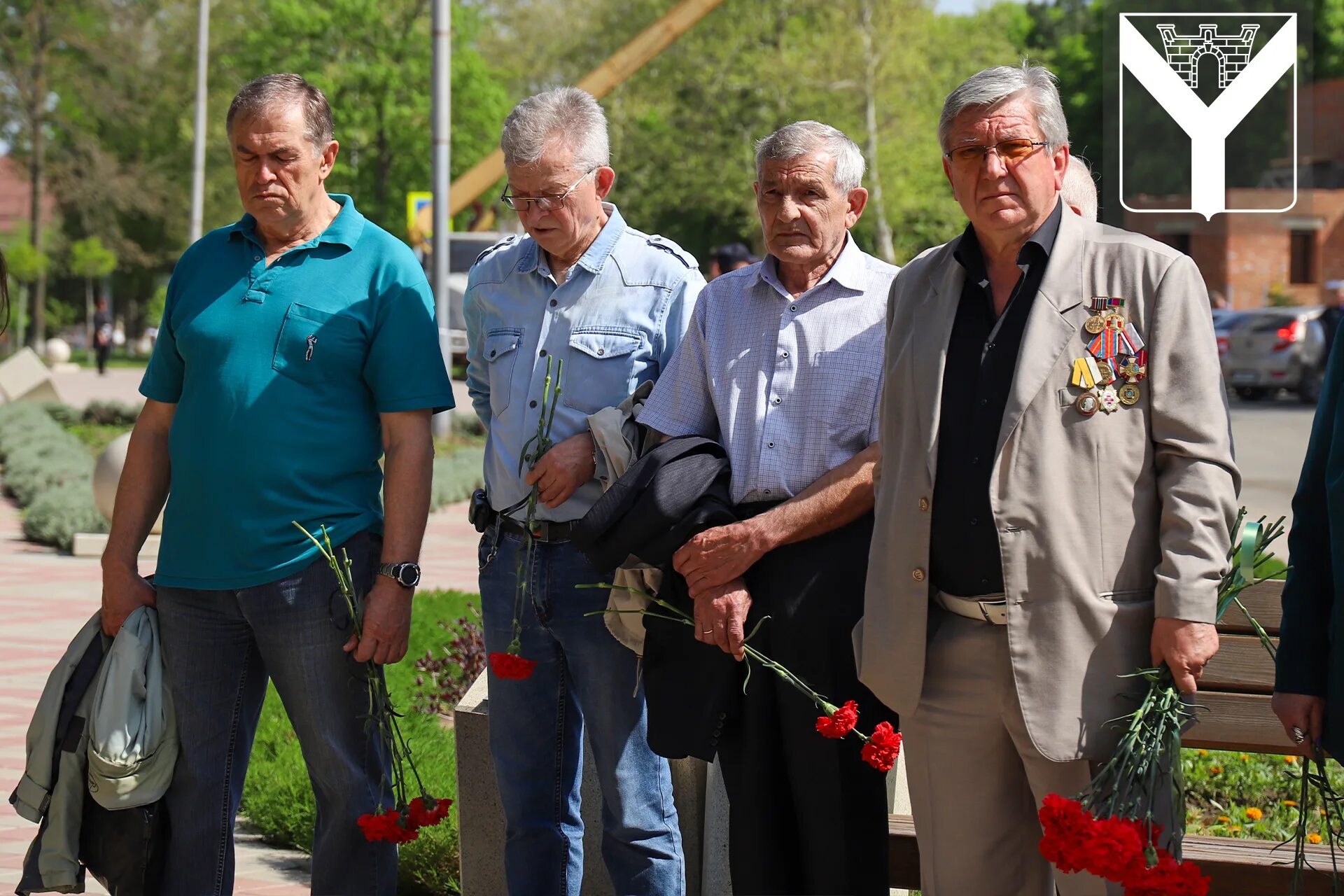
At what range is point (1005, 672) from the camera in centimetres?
281

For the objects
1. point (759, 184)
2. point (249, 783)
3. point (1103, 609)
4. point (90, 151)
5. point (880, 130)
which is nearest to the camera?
point (1103, 609)

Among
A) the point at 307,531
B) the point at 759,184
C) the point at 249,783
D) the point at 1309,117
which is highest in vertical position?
the point at 1309,117

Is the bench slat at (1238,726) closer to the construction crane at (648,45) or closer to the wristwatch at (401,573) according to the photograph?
the wristwatch at (401,573)

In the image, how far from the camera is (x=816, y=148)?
126 inches

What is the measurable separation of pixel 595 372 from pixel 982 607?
112cm

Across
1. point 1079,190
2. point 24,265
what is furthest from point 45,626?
point 24,265

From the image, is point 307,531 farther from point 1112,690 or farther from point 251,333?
point 1112,690

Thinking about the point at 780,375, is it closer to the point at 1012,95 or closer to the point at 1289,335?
the point at 1012,95

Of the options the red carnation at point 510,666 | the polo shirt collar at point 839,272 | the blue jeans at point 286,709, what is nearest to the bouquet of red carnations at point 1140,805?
the polo shirt collar at point 839,272

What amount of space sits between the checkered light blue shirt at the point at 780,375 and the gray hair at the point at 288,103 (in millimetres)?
958

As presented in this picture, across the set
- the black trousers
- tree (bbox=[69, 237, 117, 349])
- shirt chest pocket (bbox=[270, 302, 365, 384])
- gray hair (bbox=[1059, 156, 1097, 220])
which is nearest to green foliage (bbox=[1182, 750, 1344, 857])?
the black trousers

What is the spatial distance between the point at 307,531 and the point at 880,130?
38914 millimetres

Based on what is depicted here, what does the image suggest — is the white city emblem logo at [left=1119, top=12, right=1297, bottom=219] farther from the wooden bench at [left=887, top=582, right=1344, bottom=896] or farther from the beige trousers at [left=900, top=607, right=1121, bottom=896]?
the beige trousers at [left=900, top=607, right=1121, bottom=896]

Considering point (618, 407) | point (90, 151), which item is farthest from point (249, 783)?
point (90, 151)
